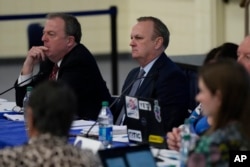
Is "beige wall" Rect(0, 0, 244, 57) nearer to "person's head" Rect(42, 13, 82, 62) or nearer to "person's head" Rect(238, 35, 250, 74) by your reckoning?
"person's head" Rect(42, 13, 82, 62)

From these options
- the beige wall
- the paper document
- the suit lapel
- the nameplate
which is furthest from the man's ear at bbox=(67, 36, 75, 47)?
the beige wall

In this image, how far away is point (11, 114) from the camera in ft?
17.6

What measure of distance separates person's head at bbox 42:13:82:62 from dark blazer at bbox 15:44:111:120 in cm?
5

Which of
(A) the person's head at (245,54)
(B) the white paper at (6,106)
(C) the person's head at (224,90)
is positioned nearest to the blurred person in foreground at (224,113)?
(C) the person's head at (224,90)

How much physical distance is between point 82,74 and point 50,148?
2.47 meters

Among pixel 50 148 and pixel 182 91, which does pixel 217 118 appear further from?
pixel 182 91

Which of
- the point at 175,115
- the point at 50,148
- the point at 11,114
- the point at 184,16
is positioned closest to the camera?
the point at 50,148

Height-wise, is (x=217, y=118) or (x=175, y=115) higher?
(x=217, y=118)

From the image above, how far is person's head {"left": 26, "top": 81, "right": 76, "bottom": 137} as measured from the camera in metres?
2.96

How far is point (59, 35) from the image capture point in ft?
18.1

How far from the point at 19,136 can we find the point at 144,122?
787 mm

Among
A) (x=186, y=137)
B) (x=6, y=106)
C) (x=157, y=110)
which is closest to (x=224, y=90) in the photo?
(x=186, y=137)

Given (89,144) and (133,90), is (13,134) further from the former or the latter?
(89,144)

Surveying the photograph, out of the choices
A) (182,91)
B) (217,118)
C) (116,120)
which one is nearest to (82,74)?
(116,120)
